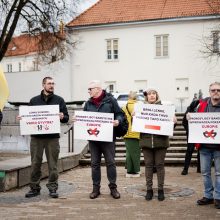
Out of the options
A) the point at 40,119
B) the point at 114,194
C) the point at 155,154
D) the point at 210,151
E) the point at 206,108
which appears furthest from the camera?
the point at 40,119

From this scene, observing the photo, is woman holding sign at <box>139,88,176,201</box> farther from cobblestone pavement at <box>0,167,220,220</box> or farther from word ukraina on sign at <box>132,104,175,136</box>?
cobblestone pavement at <box>0,167,220,220</box>

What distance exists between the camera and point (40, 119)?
841 cm

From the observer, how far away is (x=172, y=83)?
34406mm

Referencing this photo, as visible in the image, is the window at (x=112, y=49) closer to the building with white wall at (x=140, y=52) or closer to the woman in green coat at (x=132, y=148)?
the building with white wall at (x=140, y=52)

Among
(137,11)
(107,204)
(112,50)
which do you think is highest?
(137,11)

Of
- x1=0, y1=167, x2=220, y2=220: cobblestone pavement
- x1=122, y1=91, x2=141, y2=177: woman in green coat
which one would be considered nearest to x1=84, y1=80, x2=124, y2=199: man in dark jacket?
x1=0, y1=167, x2=220, y2=220: cobblestone pavement

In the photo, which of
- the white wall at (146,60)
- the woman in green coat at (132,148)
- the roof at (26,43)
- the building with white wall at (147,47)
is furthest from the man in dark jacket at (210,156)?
the white wall at (146,60)

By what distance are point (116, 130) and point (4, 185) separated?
98.5 inches

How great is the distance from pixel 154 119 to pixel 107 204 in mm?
1704

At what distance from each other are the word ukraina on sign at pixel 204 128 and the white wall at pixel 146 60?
2643cm

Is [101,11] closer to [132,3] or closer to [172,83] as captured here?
[132,3]

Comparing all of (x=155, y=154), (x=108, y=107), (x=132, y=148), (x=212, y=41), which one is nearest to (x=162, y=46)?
(x=212, y=41)

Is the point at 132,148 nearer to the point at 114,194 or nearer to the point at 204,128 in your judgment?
the point at 114,194

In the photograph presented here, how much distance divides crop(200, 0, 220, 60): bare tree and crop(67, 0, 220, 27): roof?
1.77 metres
